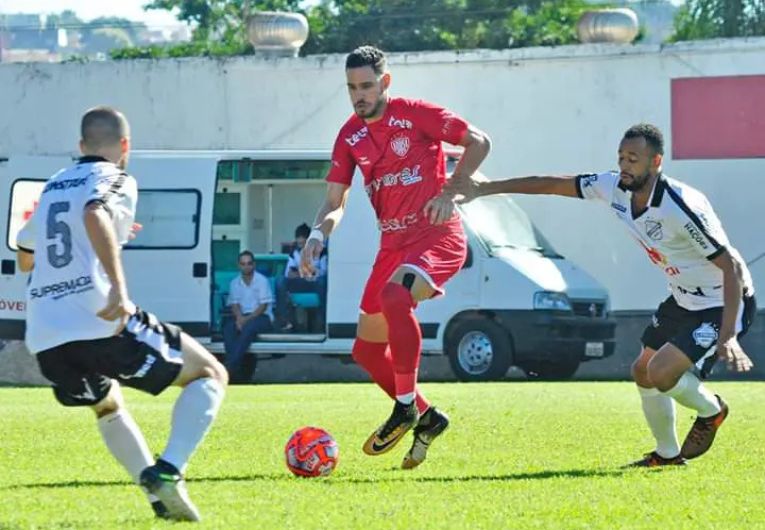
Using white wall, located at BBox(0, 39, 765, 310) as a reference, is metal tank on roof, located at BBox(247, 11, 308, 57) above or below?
above

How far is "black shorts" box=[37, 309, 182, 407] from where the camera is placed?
7.14 meters

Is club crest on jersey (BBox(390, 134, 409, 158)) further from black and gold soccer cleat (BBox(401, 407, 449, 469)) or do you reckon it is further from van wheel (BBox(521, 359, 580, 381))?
van wheel (BBox(521, 359, 580, 381))

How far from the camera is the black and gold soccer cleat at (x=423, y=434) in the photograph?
948cm

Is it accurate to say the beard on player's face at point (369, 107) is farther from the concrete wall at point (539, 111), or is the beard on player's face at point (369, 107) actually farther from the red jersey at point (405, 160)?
the concrete wall at point (539, 111)

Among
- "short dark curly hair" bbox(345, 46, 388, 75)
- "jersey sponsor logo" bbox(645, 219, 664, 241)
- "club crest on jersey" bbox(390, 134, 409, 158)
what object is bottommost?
"jersey sponsor logo" bbox(645, 219, 664, 241)

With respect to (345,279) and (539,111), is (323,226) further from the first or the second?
(539,111)

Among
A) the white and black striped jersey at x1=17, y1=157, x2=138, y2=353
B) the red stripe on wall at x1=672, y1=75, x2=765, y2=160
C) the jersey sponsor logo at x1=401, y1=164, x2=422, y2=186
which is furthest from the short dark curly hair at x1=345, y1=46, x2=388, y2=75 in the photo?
the red stripe on wall at x1=672, y1=75, x2=765, y2=160

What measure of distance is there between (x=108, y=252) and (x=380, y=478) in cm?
257

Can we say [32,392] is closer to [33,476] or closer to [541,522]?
[33,476]

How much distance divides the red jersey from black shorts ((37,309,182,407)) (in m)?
2.59

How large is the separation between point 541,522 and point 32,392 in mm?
11265

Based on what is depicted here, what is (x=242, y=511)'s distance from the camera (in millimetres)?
7602

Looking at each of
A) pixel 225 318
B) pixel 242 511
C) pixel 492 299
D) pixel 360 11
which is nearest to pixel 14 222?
pixel 225 318

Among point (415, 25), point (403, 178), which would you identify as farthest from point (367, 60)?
point (415, 25)
